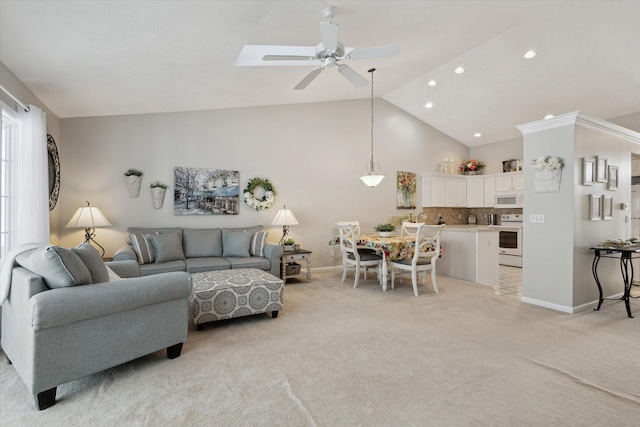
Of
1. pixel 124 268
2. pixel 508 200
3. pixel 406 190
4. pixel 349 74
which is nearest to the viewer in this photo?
pixel 124 268

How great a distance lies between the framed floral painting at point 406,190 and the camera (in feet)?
23.6

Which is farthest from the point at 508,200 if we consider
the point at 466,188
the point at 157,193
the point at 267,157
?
the point at 157,193

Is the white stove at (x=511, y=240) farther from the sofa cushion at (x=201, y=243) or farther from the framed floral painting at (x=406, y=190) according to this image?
the sofa cushion at (x=201, y=243)

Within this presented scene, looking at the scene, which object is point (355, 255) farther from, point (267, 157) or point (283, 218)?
point (267, 157)

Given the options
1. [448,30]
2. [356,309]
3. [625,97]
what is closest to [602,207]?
[625,97]

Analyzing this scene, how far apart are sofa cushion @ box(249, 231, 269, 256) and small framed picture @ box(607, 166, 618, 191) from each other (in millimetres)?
4645

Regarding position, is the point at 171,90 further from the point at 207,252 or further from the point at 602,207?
the point at 602,207

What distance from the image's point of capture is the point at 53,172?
14.0ft

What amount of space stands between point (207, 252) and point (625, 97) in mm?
6900

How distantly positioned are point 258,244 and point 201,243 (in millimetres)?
833

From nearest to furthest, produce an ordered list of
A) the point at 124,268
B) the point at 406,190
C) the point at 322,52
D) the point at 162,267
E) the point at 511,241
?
the point at 322,52
the point at 124,268
the point at 162,267
the point at 511,241
the point at 406,190

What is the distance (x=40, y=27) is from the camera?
2.58 metres

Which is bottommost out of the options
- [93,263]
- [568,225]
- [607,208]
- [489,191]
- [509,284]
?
[509,284]

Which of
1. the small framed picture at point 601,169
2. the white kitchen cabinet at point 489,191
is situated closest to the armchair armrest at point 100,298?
the small framed picture at point 601,169
